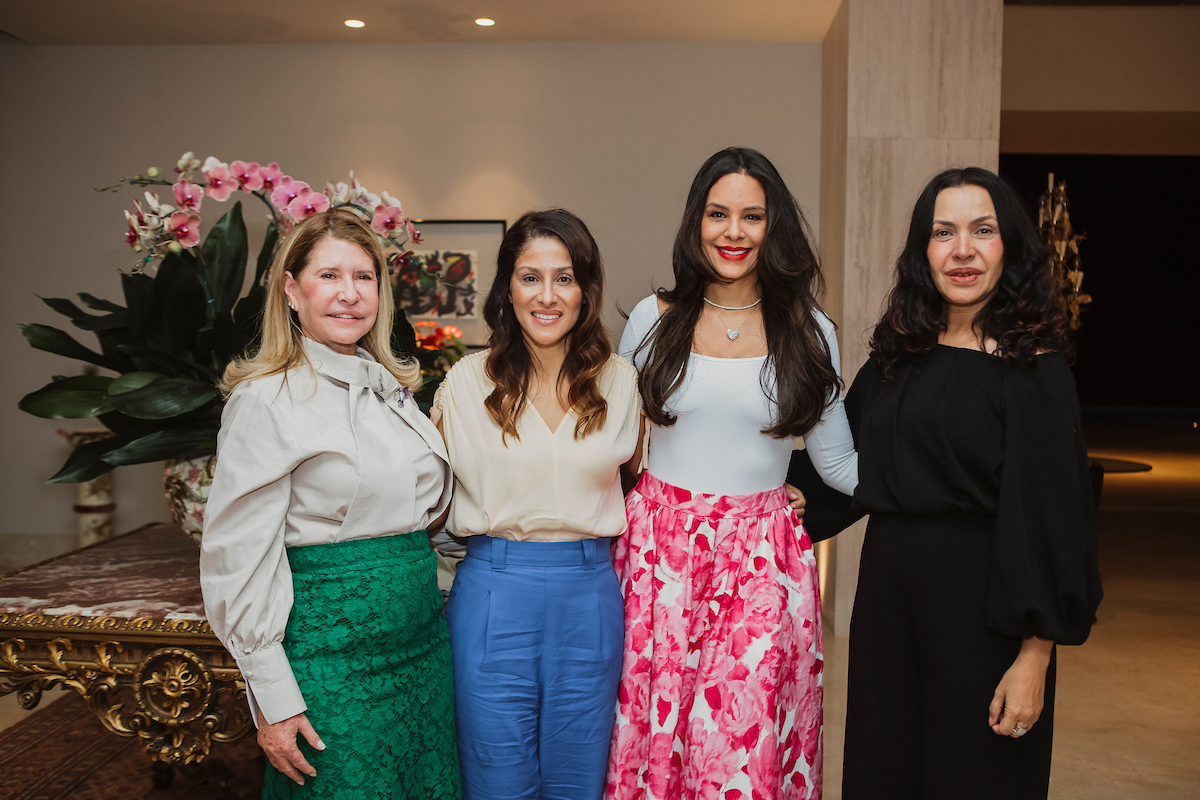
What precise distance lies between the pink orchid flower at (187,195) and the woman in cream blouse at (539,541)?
0.90 m

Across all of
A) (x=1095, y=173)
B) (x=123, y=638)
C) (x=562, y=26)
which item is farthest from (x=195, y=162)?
(x=1095, y=173)

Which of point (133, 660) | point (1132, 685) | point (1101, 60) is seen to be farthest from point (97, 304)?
point (1101, 60)

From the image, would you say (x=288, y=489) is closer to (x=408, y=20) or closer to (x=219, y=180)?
(x=219, y=180)

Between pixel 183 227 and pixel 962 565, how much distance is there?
1940 millimetres

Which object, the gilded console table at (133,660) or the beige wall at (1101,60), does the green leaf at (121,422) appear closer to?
the gilded console table at (133,660)

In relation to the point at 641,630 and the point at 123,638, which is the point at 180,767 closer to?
the point at 123,638

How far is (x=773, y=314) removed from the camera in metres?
1.85

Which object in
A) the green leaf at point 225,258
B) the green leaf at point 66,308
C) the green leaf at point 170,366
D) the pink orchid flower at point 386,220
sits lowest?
the green leaf at point 170,366

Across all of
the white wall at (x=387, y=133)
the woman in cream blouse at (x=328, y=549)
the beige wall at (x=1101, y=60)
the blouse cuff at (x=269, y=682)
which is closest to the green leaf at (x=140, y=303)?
the woman in cream blouse at (x=328, y=549)

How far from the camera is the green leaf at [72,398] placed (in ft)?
6.40

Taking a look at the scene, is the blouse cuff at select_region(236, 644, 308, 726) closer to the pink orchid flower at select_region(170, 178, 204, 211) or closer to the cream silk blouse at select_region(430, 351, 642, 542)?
the cream silk blouse at select_region(430, 351, 642, 542)

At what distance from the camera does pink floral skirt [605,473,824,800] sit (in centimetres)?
166

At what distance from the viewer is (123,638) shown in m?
1.83

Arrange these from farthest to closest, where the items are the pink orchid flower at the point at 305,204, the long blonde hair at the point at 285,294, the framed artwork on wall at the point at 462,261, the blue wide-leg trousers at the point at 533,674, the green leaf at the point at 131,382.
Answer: the framed artwork on wall at the point at 462,261 < the pink orchid flower at the point at 305,204 < the green leaf at the point at 131,382 < the blue wide-leg trousers at the point at 533,674 < the long blonde hair at the point at 285,294
